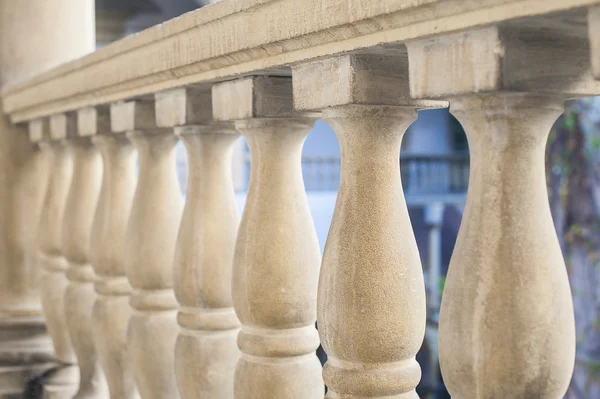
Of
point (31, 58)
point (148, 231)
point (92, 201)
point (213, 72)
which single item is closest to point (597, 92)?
point (213, 72)

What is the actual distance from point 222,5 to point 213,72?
11 cm

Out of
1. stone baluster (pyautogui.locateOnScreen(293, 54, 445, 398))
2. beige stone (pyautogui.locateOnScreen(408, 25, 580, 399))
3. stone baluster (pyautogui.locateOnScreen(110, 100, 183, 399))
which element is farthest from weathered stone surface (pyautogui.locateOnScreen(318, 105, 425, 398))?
stone baluster (pyautogui.locateOnScreen(110, 100, 183, 399))

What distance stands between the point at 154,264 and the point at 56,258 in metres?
0.66

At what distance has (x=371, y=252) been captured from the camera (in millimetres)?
873

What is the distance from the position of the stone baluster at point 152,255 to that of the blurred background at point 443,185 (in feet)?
6.82

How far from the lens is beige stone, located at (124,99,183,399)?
1.37 m

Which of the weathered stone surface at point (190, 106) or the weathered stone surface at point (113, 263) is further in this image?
the weathered stone surface at point (113, 263)

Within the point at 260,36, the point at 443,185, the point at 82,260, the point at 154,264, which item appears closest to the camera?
the point at 260,36

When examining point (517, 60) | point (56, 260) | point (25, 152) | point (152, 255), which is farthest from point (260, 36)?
point (25, 152)

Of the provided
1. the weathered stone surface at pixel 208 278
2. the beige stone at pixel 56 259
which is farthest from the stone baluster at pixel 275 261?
the beige stone at pixel 56 259

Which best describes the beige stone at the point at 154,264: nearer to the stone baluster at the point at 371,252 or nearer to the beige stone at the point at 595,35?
the stone baluster at the point at 371,252

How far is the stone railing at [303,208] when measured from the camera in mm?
713

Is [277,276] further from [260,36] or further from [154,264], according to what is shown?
[154,264]

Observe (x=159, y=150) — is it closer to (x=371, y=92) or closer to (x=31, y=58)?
(x=371, y=92)
